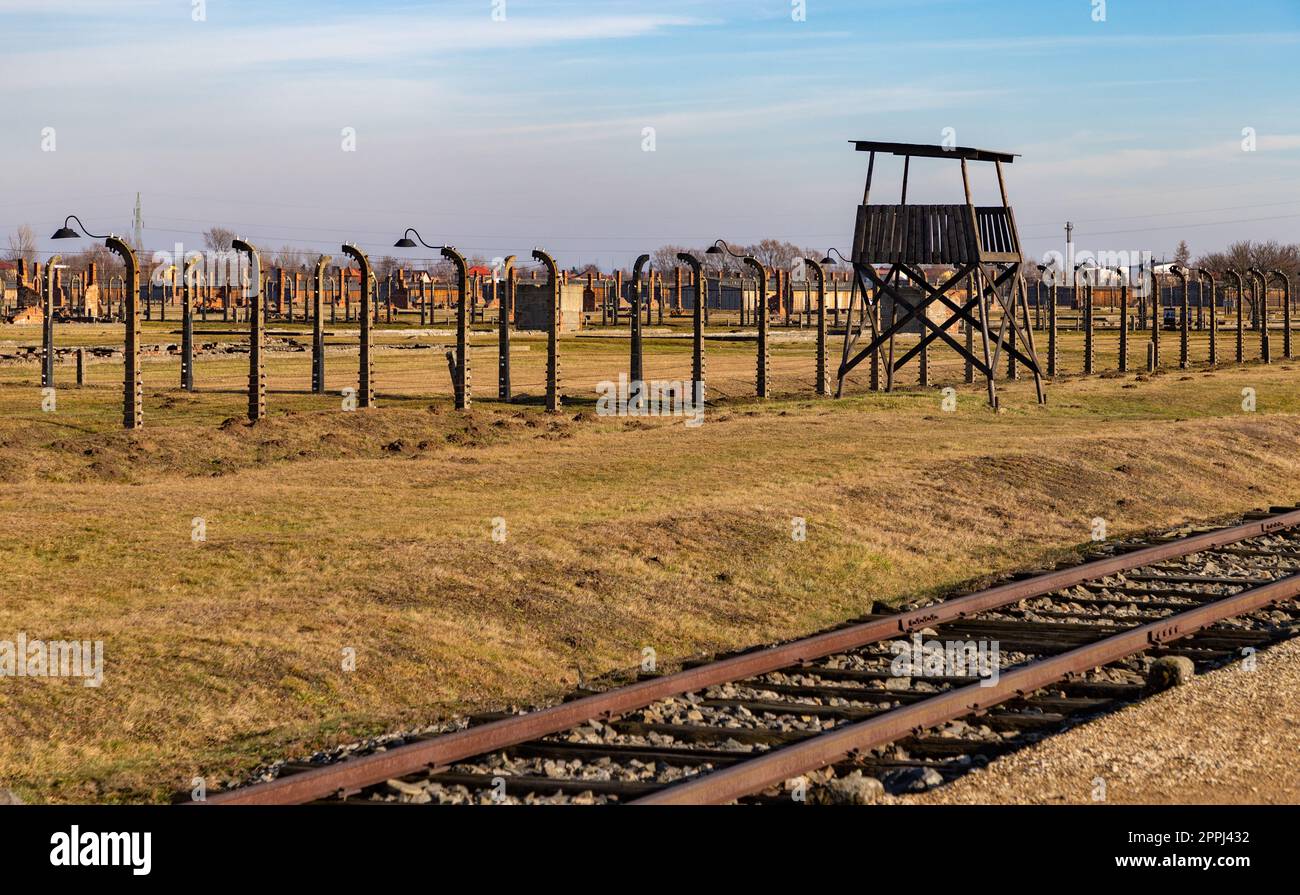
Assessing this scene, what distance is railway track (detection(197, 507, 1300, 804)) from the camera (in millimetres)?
8289

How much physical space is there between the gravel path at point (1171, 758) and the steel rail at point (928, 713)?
2.42 ft

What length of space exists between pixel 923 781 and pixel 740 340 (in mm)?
56321

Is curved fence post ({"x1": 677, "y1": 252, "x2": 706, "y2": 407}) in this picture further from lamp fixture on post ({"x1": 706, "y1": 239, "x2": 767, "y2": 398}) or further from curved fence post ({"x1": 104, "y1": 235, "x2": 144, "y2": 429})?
curved fence post ({"x1": 104, "y1": 235, "x2": 144, "y2": 429})

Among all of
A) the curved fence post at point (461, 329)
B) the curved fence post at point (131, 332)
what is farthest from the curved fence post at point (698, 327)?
the curved fence post at point (131, 332)

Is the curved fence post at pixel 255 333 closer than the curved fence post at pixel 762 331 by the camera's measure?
Yes

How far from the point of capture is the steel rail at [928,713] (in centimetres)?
791

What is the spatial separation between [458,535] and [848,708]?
6.47m

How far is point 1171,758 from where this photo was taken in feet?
28.7

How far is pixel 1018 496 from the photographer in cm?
2080

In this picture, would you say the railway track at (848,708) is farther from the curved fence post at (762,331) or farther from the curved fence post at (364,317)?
the curved fence post at (762,331)

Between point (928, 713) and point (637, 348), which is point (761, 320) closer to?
point (637, 348)

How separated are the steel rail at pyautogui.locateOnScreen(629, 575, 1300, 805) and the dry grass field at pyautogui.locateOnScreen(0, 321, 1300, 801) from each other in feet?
8.71
